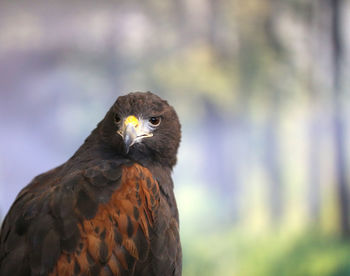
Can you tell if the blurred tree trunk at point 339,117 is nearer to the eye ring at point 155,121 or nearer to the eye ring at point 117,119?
the eye ring at point 155,121

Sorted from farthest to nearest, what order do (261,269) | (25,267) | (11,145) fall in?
(261,269) → (11,145) → (25,267)

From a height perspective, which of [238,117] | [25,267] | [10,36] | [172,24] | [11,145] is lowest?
[25,267]

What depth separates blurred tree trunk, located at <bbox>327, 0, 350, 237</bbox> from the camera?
403cm

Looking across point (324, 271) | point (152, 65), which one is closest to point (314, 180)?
point (324, 271)

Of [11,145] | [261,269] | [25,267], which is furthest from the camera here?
[261,269]

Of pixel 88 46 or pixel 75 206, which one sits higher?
pixel 88 46

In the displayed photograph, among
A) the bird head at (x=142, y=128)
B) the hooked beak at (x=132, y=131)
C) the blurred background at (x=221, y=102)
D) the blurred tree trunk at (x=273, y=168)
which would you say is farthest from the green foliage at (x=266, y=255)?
the hooked beak at (x=132, y=131)

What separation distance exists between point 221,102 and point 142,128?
2.21 metres

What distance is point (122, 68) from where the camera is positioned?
385 cm

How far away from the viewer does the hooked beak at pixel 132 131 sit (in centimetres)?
175

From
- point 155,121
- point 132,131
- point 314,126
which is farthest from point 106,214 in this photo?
point 314,126

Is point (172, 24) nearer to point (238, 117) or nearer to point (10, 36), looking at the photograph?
point (238, 117)

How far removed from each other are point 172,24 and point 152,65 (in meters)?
0.41

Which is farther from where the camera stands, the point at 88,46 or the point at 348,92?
the point at 348,92
